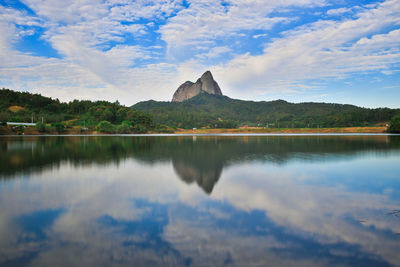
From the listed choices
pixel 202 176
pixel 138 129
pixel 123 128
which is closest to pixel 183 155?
pixel 202 176

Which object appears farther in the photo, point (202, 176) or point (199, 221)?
point (202, 176)

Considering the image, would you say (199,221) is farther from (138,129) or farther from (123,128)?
(138,129)

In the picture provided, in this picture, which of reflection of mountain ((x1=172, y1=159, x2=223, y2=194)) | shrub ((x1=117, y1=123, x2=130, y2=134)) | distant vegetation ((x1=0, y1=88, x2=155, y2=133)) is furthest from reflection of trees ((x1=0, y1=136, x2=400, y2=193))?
distant vegetation ((x1=0, y1=88, x2=155, y2=133))

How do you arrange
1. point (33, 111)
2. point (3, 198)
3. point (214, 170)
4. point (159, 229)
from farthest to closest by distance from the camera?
point (33, 111) → point (214, 170) → point (3, 198) → point (159, 229)

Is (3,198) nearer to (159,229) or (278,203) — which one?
(159,229)

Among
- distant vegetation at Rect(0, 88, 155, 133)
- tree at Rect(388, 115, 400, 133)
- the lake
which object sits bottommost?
the lake

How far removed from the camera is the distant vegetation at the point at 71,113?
125m

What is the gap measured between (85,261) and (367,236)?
6117 millimetres

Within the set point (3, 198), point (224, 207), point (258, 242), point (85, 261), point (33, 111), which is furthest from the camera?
point (33, 111)

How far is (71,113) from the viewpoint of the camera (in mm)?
163250

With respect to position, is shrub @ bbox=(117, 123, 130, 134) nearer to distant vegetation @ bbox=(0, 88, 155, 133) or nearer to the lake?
distant vegetation @ bbox=(0, 88, 155, 133)

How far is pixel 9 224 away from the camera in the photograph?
626 centimetres

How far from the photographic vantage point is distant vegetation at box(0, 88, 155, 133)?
125 meters

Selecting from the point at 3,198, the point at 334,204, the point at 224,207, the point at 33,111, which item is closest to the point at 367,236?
the point at 334,204
